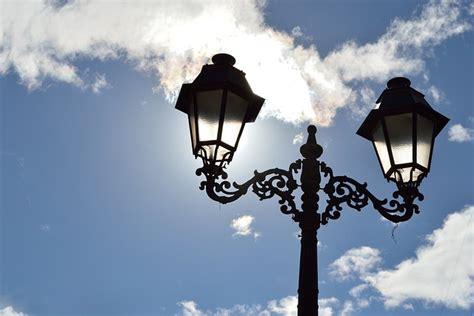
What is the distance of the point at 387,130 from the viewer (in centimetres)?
622

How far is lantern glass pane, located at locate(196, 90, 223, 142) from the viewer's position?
5.82 m

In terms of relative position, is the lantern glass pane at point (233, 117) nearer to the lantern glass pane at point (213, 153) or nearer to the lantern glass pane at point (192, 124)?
the lantern glass pane at point (213, 153)

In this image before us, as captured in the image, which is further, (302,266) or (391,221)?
(391,221)

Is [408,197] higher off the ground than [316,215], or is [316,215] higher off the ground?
A: [408,197]

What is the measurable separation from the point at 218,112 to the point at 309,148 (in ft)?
3.57

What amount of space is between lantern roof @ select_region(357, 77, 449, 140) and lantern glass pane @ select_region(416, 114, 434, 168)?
63mm

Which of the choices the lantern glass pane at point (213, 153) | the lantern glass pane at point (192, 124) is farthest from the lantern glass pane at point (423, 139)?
the lantern glass pane at point (192, 124)

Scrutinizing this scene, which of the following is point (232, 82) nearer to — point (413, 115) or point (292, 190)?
point (292, 190)

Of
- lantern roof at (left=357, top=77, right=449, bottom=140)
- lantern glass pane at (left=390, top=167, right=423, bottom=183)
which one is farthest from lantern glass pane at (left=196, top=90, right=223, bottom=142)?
lantern glass pane at (left=390, top=167, right=423, bottom=183)

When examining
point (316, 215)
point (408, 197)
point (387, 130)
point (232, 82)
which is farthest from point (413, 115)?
point (232, 82)

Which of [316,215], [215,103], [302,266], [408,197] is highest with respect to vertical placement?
[215,103]

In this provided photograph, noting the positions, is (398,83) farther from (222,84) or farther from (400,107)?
(222,84)

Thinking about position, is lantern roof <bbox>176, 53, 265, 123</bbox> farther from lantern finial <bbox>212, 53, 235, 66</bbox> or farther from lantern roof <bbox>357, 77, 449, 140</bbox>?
lantern roof <bbox>357, 77, 449, 140</bbox>

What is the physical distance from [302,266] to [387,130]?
62.3 inches
